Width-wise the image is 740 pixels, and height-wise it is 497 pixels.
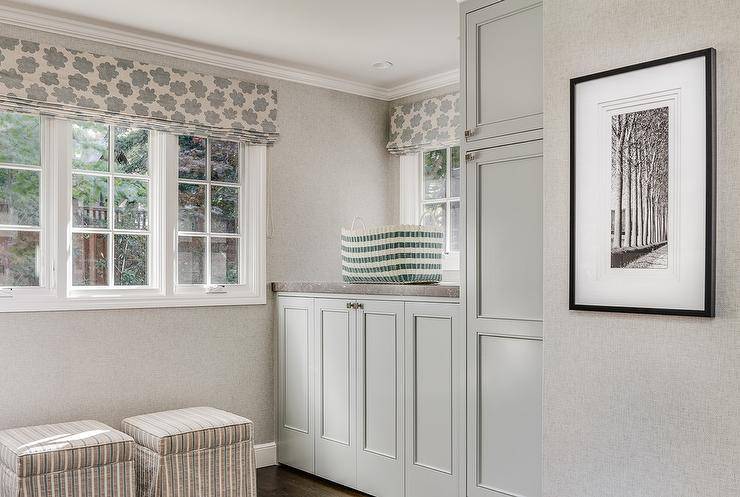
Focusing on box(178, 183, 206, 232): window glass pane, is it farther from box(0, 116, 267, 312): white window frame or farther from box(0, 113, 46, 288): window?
box(0, 113, 46, 288): window

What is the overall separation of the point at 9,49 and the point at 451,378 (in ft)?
8.53

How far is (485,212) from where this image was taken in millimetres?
2816

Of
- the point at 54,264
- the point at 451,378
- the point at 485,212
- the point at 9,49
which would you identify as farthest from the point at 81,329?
the point at 485,212

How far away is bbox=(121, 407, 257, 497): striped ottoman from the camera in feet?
10.4

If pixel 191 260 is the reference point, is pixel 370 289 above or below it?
below

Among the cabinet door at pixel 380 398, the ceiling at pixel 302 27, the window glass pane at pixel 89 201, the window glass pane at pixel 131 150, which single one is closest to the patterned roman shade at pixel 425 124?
the ceiling at pixel 302 27

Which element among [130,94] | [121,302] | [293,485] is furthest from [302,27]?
[293,485]

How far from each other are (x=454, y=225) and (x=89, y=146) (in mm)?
2221

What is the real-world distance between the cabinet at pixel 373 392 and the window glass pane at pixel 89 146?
1.30 metres

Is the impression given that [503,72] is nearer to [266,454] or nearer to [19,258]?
[19,258]

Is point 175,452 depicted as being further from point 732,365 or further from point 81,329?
point 732,365

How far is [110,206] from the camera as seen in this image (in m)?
3.69

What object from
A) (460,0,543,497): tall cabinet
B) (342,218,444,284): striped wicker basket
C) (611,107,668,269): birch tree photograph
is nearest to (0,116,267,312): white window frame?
(342,218,444,284): striped wicker basket

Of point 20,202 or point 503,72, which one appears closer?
point 503,72
